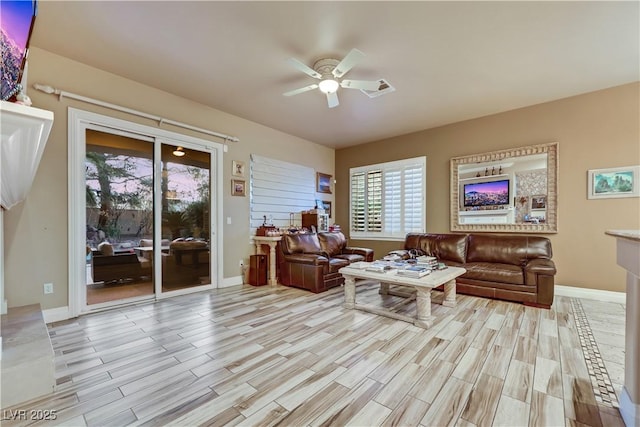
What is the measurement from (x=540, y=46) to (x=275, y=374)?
3.93 meters

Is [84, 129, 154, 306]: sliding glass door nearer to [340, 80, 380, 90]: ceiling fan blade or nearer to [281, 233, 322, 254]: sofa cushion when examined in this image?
[281, 233, 322, 254]: sofa cushion

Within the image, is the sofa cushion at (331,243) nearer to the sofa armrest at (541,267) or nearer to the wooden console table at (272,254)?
the wooden console table at (272,254)

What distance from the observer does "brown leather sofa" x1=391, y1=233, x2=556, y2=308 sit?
3.38 metres

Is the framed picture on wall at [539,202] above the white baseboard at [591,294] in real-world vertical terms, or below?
above

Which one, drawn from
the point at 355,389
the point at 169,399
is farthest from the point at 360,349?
the point at 169,399

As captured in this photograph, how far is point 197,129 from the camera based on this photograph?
417 cm

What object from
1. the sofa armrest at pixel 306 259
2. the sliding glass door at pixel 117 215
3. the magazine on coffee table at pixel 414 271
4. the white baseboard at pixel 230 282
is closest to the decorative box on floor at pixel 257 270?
the white baseboard at pixel 230 282

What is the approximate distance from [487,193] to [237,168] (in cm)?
435

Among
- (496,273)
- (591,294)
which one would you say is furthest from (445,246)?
(591,294)

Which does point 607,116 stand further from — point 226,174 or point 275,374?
point 226,174

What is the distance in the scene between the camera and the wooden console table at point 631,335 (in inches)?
53.2

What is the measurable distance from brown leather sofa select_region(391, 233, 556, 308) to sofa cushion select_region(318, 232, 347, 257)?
4.18 ft

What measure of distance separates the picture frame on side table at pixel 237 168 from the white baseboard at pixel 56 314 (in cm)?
279

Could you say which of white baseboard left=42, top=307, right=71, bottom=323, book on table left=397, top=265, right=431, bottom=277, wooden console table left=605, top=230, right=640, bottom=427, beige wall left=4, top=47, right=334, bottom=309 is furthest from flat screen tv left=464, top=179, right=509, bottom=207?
white baseboard left=42, top=307, right=71, bottom=323
